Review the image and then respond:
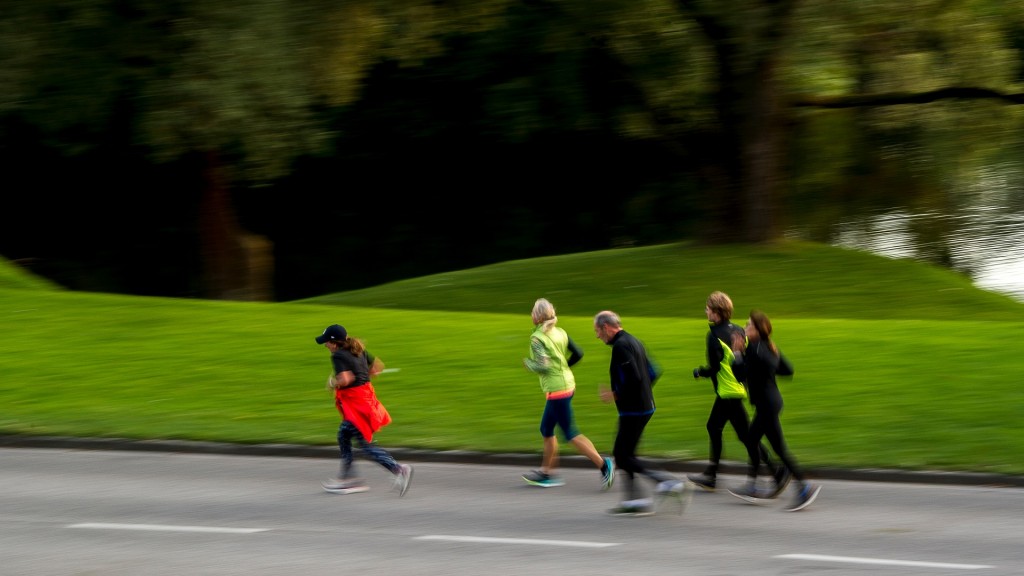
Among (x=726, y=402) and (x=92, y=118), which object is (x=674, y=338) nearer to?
(x=726, y=402)

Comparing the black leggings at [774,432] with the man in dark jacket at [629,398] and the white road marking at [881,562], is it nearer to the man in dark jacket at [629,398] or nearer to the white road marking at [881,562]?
the man in dark jacket at [629,398]

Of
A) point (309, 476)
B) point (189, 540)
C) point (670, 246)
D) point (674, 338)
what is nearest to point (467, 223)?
point (670, 246)

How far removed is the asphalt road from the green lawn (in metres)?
1.10

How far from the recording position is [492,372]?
1606 cm

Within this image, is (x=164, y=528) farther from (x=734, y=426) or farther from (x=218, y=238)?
(x=218, y=238)

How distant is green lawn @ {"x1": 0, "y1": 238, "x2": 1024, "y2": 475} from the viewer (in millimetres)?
12781

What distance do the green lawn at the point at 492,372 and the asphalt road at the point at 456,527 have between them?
1102mm

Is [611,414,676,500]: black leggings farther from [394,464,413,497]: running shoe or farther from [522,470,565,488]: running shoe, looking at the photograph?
[394,464,413,497]: running shoe

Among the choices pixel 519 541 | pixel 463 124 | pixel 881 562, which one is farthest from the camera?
pixel 463 124

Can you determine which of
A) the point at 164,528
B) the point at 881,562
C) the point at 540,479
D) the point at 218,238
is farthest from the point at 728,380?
the point at 218,238

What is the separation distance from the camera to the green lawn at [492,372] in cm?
1278

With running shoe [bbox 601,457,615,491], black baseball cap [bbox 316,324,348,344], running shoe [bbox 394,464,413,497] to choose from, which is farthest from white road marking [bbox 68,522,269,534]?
running shoe [bbox 601,457,615,491]

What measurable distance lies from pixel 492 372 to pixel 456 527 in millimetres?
6705

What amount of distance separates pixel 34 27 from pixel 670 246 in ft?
47.5
